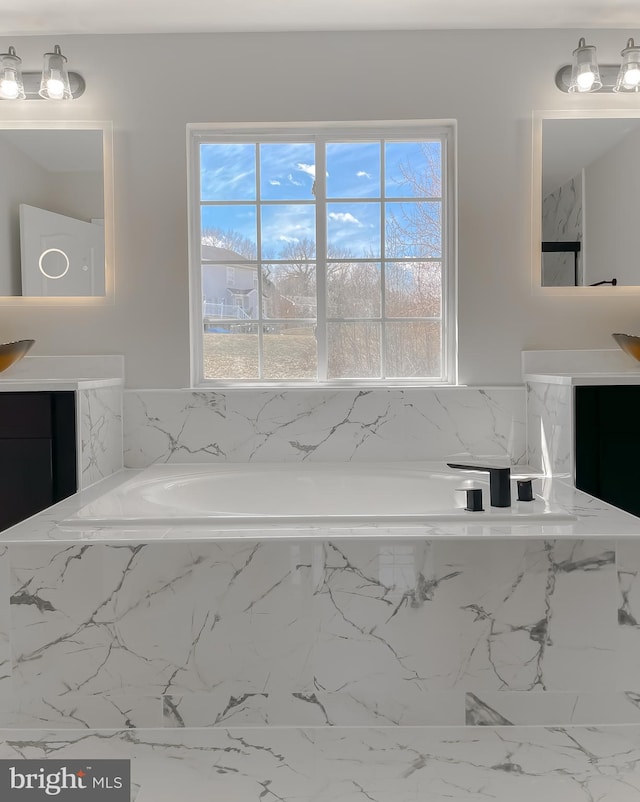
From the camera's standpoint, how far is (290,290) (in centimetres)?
295

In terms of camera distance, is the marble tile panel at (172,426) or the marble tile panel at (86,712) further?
the marble tile panel at (172,426)

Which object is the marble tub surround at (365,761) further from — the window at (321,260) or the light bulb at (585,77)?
the light bulb at (585,77)

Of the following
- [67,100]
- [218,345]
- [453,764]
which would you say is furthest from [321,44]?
[453,764]

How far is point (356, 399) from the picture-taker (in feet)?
9.12

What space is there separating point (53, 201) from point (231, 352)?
97 centimetres

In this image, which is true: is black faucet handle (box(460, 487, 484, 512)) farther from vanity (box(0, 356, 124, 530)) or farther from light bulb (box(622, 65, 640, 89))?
light bulb (box(622, 65, 640, 89))

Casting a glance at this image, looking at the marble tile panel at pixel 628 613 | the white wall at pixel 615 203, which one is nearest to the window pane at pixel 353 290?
the white wall at pixel 615 203

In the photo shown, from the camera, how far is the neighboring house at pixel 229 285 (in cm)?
294

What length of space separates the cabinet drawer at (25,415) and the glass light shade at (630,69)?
255cm

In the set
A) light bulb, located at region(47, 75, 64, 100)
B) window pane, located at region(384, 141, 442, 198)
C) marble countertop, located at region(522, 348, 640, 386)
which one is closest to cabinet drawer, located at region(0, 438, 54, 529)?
light bulb, located at region(47, 75, 64, 100)

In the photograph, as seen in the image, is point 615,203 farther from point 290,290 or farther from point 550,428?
point 290,290

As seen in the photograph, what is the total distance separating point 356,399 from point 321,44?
4.89 feet

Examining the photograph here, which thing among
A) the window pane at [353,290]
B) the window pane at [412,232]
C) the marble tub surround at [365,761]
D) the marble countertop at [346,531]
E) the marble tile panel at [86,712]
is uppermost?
the window pane at [412,232]

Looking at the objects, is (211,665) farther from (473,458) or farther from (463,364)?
(463,364)
